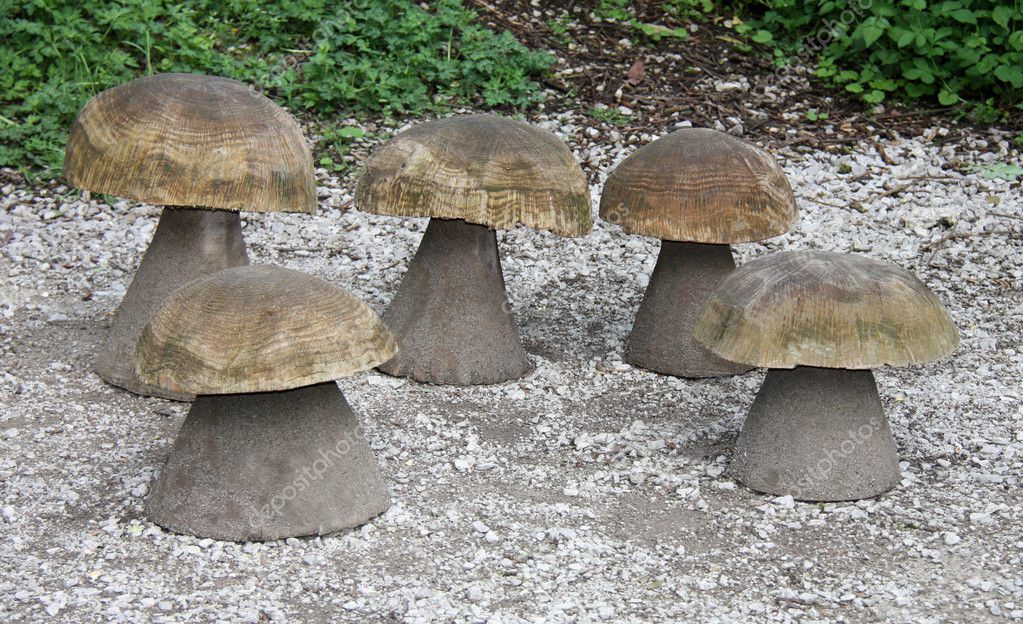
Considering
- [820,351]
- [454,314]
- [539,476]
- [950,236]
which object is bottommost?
[539,476]

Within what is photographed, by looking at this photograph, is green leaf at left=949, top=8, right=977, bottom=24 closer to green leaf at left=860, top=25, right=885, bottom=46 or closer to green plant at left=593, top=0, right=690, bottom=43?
green leaf at left=860, top=25, right=885, bottom=46

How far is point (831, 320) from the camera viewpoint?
5145 millimetres

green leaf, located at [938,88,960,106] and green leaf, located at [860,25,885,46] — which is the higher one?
green leaf, located at [860,25,885,46]

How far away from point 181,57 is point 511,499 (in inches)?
215

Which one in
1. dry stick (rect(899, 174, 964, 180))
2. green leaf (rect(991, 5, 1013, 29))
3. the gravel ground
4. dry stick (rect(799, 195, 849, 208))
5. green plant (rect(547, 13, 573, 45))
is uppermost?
green leaf (rect(991, 5, 1013, 29))

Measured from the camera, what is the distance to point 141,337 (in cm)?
498

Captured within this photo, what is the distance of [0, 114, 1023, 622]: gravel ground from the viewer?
474cm

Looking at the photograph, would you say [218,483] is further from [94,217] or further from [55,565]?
[94,217]

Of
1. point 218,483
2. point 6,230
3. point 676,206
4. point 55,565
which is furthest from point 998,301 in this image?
point 6,230

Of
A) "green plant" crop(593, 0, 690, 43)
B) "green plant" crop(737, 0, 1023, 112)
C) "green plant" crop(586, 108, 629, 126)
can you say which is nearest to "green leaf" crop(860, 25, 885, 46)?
"green plant" crop(737, 0, 1023, 112)

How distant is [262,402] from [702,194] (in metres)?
2.36

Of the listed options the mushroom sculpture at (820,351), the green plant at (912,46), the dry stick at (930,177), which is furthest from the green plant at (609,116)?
the mushroom sculpture at (820,351)

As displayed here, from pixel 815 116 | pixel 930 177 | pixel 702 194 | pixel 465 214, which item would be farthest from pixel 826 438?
pixel 815 116

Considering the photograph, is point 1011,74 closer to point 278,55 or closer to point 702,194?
point 702,194
